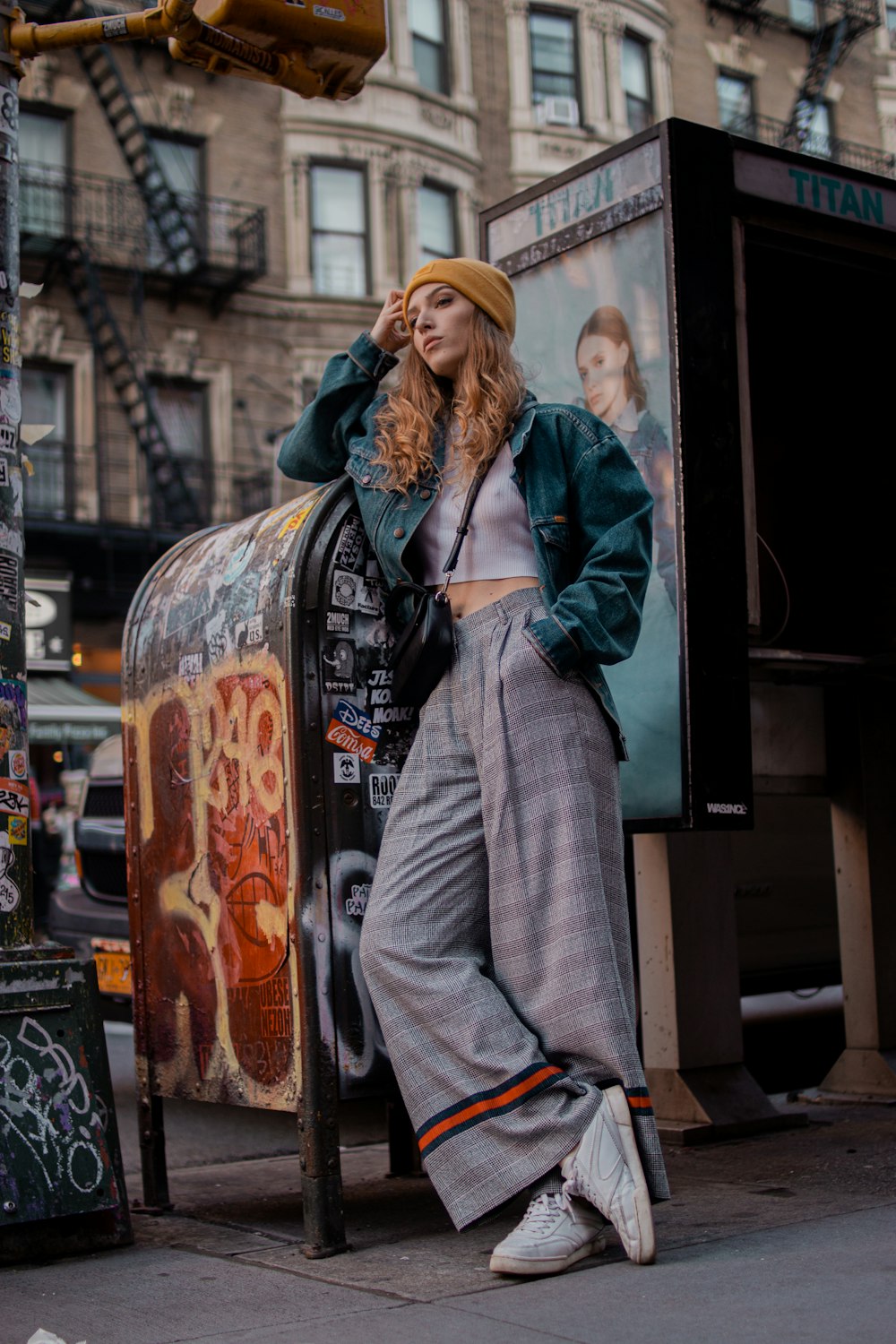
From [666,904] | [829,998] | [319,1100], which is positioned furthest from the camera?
[829,998]

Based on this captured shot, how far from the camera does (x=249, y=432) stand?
2214cm

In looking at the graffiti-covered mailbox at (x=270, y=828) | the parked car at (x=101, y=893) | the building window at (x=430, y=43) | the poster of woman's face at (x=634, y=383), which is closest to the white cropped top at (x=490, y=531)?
the graffiti-covered mailbox at (x=270, y=828)

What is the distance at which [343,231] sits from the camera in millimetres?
23141

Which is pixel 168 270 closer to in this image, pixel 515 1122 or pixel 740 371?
pixel 740 371

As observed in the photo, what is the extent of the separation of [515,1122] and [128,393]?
62.7 feet

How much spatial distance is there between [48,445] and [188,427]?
2.24m

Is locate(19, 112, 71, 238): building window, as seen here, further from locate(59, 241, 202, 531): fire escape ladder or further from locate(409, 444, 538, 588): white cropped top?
locate(409, 444, 538, 588): white cropped top

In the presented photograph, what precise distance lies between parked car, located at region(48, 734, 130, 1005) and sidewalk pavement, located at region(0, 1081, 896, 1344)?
2912 millimetres

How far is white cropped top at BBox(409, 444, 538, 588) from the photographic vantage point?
11.5ft

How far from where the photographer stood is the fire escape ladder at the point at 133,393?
20.6 m

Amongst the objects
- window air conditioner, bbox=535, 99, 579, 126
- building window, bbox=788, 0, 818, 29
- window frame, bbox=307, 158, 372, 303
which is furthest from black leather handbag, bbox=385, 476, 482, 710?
building window, bbox=788, 0, 818, 29

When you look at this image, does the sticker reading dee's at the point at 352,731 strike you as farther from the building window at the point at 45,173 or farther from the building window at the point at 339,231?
the building window at the point at 339,231

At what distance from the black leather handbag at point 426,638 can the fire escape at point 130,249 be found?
57.7 feet

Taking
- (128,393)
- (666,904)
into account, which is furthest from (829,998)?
(128,393)
